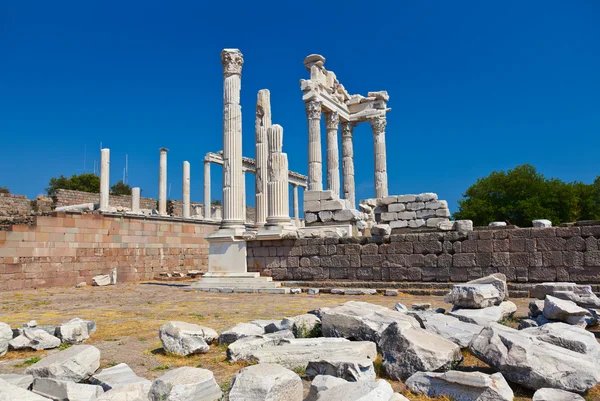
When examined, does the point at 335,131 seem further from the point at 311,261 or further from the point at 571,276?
the point at 571,276

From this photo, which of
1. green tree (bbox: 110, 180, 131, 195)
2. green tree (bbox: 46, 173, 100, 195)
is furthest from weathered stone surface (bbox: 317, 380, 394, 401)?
green tree (bbox: 110, 180, 131, 195)

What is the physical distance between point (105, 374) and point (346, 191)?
75.3ft

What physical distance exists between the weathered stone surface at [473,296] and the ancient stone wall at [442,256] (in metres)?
5.41

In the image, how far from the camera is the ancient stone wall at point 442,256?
11.5 metres

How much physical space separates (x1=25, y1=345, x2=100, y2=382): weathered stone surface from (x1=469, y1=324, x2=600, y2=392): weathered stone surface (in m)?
3.53

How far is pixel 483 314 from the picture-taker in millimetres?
6531

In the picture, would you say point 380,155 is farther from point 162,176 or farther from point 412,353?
point 412,353

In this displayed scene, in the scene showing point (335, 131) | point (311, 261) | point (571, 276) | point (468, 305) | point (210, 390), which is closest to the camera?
point (210, 390)

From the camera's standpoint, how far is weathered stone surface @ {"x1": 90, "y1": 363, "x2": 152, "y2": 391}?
387 centimetres

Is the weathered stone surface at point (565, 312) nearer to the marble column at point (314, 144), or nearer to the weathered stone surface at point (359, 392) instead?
the weathered stone surface at point (359, 392)

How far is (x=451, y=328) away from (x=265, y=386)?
9.52 ft

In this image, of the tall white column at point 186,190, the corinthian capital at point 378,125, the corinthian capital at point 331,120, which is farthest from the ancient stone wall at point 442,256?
the tall white column at point 186,190

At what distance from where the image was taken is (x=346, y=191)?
26.6m

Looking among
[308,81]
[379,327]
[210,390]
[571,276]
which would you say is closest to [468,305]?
[379,327]
